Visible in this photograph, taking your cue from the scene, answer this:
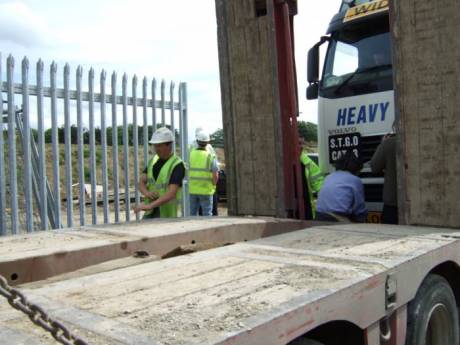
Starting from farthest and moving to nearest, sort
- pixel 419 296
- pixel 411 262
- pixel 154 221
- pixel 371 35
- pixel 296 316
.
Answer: pixel 371 35, pixel 154 221, pixel 419 296, pixel 411 262, pixel 296 316

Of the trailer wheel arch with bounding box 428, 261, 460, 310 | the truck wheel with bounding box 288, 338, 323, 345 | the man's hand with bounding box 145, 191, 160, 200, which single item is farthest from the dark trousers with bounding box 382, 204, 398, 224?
the truck wheel with bounding box 288, 338, 323, 345

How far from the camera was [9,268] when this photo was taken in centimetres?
270

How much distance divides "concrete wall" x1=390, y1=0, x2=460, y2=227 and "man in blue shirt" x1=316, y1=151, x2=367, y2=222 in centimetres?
46

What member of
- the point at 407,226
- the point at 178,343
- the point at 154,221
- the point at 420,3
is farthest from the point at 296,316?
the point at 420,3

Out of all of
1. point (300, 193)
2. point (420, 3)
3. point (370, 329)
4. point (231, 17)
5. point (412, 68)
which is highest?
point (231, 17)

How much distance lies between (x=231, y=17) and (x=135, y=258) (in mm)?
3119

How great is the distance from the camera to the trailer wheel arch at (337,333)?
2.15 m

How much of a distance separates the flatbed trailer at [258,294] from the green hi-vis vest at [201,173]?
491 cm

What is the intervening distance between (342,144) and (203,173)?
3004mm

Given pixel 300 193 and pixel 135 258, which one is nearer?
pixel 135 258

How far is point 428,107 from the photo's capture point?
12.6 feet

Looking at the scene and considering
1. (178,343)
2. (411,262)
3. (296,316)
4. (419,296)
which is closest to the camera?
(178,343)

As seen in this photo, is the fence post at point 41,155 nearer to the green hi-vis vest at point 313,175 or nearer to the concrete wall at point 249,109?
the concrete wall at point 249,109

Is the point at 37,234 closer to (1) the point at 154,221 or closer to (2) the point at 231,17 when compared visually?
(1) the point at 154,221
